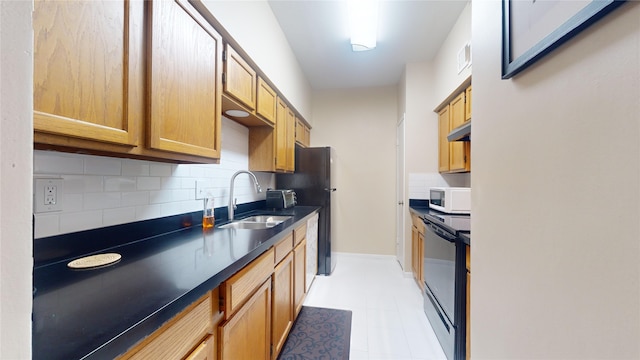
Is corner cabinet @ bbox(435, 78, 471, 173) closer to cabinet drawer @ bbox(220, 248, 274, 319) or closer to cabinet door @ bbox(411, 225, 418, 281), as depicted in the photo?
cabinet door @ bbox(411, 225, 418, 281)

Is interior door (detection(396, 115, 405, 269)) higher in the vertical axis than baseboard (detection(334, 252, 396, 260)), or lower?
higher

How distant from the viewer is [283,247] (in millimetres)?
1604

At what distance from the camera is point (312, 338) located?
179 cm

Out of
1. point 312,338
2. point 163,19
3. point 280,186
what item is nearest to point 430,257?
point 312,338

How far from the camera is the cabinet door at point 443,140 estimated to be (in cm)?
261

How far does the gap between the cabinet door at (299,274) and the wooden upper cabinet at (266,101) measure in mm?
1161

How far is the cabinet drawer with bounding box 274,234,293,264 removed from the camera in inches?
58.8

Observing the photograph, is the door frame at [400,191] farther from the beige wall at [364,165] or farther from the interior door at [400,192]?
the beige wall at [364,165]

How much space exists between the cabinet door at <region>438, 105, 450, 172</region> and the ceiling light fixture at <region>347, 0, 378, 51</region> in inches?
43.5

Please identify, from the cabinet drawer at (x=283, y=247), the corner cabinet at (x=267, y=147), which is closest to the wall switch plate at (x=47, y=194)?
the cabinet drawer at (x=283, y=247)

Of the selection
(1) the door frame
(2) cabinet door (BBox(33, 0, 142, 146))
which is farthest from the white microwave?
(2) cabinet door (BBox(33, 0, 142, 146))

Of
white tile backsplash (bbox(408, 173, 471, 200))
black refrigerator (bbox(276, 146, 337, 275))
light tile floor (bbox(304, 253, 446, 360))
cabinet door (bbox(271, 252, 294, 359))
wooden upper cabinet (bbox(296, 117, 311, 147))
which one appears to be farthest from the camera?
wooden upper cabinet (bbox(296, 117, 311, 147))

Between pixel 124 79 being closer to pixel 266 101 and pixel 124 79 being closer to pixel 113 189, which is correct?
pixel 113 189

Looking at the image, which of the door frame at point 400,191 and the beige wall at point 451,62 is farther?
the door frame at point 400,191
